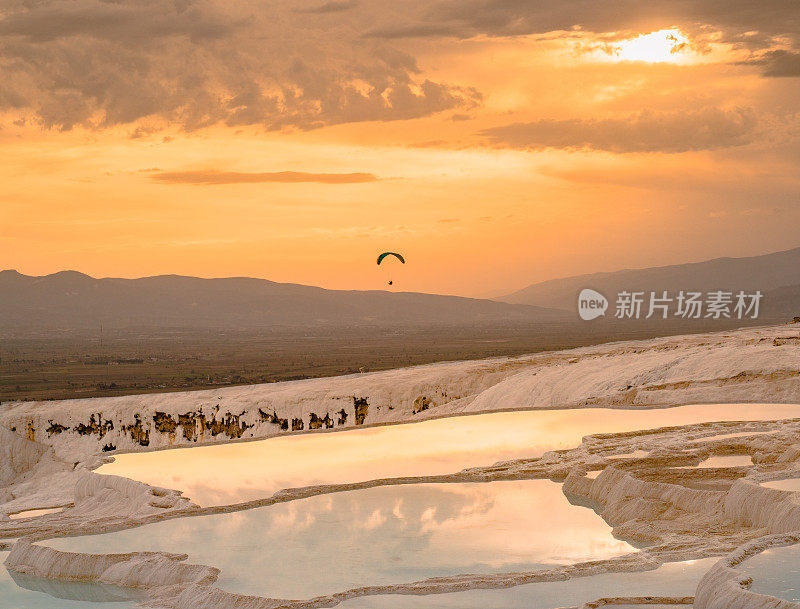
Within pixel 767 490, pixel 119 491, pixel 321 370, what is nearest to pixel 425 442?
pixel 119 491

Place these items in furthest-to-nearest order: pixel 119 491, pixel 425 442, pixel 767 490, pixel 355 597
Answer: pixel 425 442 → pixel 119 491 → pixel 767 490 → pixel 355 597

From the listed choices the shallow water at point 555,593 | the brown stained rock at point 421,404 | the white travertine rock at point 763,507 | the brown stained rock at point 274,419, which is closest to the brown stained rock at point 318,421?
the brown stained rock at point 274,419

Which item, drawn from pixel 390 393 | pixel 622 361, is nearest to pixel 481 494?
pixel 622 361

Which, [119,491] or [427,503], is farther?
[119,491]

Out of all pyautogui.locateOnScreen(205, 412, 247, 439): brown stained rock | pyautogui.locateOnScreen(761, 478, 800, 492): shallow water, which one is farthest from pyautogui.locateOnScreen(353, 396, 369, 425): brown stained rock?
pyautogui.locateOnScreen(761, 478, 800, 492): shallow water

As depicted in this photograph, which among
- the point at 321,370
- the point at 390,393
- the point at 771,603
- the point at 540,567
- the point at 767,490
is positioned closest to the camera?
the point at 771,603

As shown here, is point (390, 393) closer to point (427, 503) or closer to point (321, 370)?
point (427, 503)
